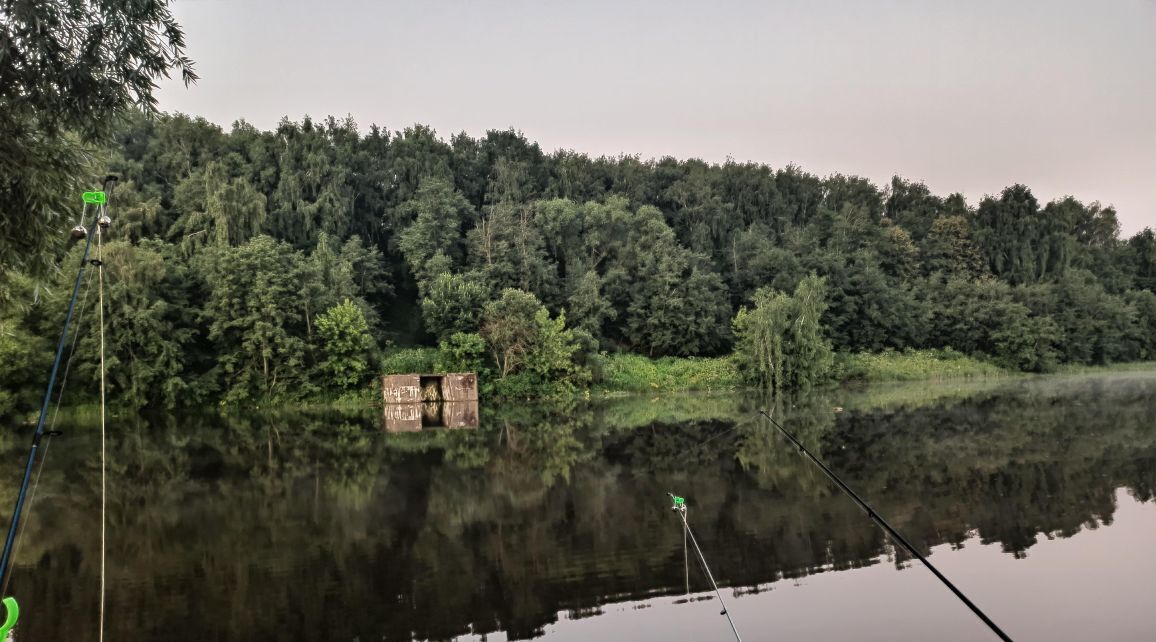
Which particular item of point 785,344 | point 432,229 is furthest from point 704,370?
point 432,229

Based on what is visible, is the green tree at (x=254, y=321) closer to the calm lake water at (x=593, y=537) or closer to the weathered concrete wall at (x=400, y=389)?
the weathered concrete wall at (x=400, y=389)

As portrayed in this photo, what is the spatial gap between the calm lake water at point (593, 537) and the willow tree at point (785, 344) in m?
19.1

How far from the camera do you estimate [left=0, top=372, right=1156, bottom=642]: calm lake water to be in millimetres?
10086

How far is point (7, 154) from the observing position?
9.30 meters

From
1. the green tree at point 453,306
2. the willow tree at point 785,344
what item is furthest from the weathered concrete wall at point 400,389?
the willow tree at point 785,344

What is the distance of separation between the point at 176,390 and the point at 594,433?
2338cm

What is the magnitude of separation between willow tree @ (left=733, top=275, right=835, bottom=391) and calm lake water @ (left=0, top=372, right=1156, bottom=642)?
1914cm

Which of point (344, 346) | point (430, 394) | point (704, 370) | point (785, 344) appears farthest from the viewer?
point (704, 370)

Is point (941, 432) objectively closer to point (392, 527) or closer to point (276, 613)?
point (392, 527)

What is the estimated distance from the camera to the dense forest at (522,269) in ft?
134

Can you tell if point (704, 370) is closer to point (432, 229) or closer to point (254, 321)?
point (432, 229)

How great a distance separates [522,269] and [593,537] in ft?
138

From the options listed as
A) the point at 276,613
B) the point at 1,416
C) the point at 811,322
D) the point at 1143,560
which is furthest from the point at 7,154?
the point at 811,322

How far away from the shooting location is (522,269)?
5497 centimetres
